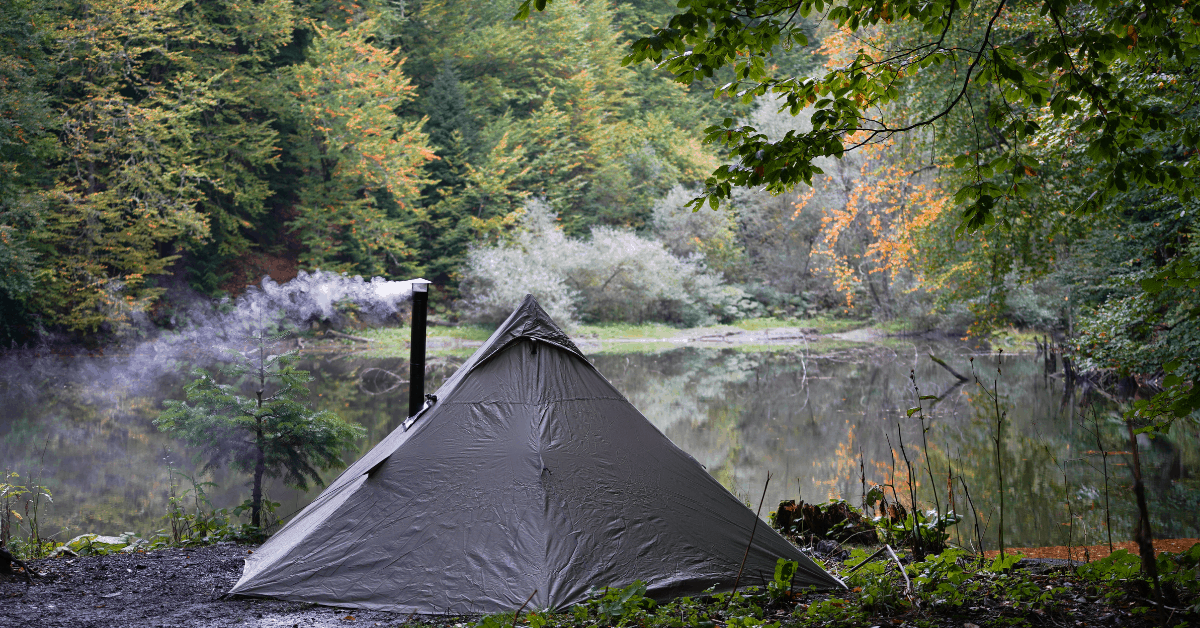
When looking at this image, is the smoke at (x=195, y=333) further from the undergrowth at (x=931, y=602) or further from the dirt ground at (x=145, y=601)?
the undergrowth at (x=931, y=602)

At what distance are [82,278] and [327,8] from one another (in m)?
12.2

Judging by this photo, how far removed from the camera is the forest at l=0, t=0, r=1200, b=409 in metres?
9.82

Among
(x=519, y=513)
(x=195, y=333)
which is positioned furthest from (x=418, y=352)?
(x=195, y=333)

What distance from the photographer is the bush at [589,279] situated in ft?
74.3

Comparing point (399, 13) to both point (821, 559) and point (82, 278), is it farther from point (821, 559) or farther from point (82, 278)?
point (821, 559)

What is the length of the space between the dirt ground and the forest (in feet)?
21.8

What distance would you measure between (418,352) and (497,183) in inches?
799

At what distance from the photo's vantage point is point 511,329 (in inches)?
183

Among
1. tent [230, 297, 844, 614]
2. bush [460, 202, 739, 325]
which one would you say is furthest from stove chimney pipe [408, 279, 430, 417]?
bush [460, 202, 739, 325]

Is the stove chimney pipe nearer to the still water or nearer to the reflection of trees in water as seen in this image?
the still water

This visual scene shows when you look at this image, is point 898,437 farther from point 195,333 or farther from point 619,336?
point 195,333

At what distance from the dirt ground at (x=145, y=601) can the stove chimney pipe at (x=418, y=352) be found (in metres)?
1.54

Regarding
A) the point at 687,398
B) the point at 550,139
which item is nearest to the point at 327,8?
the point at 550,139

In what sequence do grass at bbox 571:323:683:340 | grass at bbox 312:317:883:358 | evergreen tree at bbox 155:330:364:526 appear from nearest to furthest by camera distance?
evergreen tree at bbox 155:330:364:526 → grass at bbox 312:317:883:358 → grass at bbox 571:323:683:340
